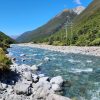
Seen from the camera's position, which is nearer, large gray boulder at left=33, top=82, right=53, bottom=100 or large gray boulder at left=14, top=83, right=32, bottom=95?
large gray boulder at left=33, top=82, right=53, bottom=100

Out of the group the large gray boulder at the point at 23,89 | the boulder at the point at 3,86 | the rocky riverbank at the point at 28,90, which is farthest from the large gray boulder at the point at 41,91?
the boulder at the point at 3,86

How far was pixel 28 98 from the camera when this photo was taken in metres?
26.5

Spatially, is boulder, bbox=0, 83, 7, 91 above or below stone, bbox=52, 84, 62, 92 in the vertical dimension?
above

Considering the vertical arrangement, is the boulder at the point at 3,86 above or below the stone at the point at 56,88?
above

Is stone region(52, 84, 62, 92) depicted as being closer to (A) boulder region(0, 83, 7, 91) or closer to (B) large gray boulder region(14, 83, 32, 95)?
(B) large gray boulder region(14, 83, 32, 95)

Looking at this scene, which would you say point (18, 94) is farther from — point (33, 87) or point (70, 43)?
point (70, 43)

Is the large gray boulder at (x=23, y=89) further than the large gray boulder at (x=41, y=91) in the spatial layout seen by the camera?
Yes

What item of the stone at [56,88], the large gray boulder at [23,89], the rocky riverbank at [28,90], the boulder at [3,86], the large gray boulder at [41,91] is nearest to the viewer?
the rocky riverbank at [28,90]

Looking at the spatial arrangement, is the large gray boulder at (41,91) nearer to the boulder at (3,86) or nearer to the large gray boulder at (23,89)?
the large gray boulder at (23,89)

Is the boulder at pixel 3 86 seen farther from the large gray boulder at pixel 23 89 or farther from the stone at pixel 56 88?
the stone at pixel 56 88

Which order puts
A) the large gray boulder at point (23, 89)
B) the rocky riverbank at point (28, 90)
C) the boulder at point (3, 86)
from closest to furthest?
the rocky riverbank at point (28, 90)
the large gray boulder at point (23, 89)
the boulder at point (3, 86)

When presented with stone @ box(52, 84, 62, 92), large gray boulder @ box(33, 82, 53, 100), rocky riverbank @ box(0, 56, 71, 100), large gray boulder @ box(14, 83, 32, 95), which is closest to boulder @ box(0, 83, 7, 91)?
rocky riverbank @ box(0, 56, 71, 100)

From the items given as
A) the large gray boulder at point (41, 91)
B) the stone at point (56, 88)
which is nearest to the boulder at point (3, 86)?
the large gray boulder at point (41, 91)

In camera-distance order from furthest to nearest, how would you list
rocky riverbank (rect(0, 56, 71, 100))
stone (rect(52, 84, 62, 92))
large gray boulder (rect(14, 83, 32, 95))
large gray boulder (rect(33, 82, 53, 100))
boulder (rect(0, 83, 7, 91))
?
stone (rect(52, 84, 62, 92))
boulder (rect(0, 83, 7, 91))
large gray boulder (rect(14, 83, 32, 95))
large gray boulder (rect(33, 82, 53, 100))
rocky riverbank (rect(0, 56, 71, 100))
